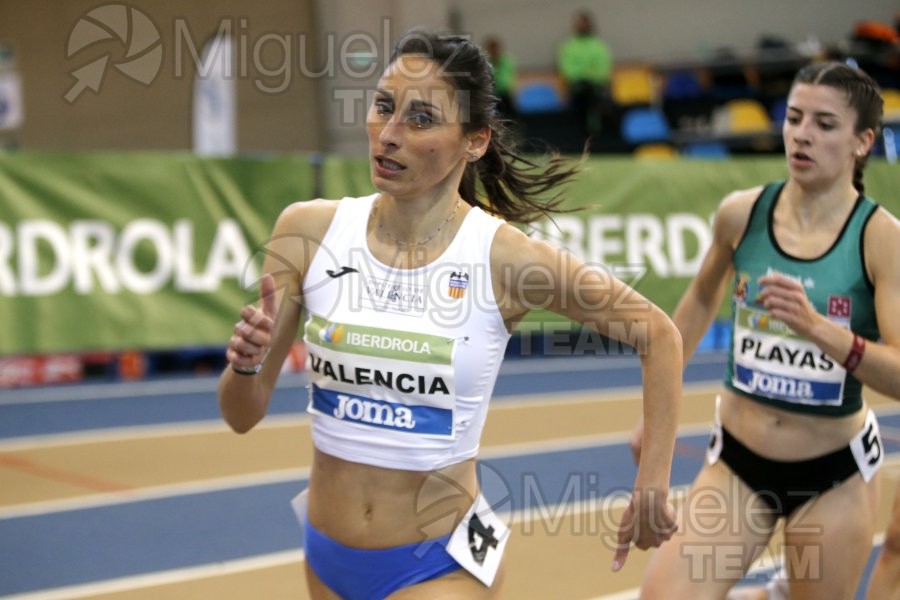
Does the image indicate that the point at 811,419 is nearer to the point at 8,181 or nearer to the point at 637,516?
the point at 637,516

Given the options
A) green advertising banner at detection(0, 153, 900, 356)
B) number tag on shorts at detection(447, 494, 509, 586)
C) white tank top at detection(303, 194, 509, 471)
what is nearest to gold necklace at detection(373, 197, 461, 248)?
white tank top at detection(303, 194, 509, 471)

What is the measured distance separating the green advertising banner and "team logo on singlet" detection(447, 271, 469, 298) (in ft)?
16.1

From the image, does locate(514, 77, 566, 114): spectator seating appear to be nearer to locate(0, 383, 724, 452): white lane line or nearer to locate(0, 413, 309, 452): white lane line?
locate(0, 383, 724, 452): white lane line

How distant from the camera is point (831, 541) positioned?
2.98 meters

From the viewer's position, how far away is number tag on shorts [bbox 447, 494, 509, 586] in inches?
94.0

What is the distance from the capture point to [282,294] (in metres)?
2.45

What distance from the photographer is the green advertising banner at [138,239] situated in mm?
7387

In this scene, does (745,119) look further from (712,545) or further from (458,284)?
(458,284)

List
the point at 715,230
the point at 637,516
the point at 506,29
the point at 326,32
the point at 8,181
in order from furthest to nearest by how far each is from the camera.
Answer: the point at 506,29 → the point at 326,32 → the point at 8,181 → the point at 715,230 → the point at 637,516

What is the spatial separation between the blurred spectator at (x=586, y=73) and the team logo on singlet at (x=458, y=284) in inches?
500

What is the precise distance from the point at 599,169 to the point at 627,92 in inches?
236

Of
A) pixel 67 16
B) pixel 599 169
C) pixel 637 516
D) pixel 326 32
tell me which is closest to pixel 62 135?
pixel 67 16

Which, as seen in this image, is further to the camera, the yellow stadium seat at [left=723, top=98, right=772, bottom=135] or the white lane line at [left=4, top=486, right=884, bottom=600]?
the yellow stadium seat at [left=723, top=98, right=772, bottom=135]

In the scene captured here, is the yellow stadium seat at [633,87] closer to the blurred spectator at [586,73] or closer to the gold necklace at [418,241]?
the blurred spectator at [586,73]
